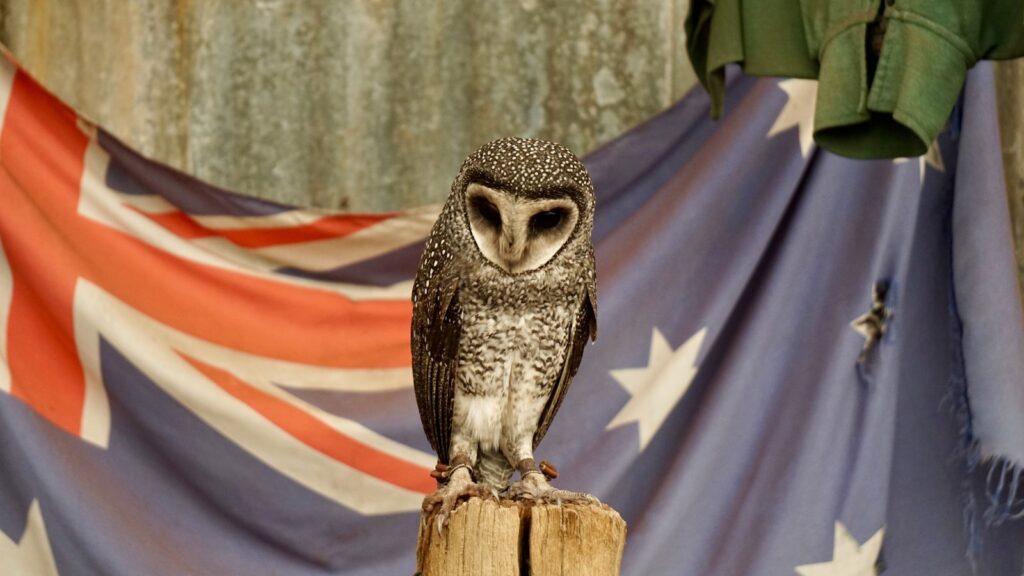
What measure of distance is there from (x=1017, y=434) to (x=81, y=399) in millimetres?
2346

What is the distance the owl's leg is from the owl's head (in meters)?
0.36

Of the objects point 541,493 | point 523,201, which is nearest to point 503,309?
point 523,201

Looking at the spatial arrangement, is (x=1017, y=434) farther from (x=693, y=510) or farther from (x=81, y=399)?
(x=81, y=399)

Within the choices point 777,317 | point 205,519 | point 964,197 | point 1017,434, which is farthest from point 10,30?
point 1017,434

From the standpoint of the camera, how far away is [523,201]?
259 cm

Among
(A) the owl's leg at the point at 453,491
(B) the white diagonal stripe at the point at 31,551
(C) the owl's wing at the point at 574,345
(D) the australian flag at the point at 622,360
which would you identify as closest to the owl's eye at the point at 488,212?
(C) the owl's wing at the point at 574,345

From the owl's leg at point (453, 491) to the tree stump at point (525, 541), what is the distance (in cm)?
2

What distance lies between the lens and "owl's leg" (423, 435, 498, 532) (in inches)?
96.0

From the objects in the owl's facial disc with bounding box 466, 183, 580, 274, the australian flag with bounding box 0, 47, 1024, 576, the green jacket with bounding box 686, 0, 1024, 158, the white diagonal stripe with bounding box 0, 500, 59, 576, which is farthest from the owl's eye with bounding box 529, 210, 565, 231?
the white diagonal stripe with bounding box 0, 500, 59, 576

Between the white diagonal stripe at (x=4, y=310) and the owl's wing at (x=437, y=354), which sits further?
the white diagonal stripe at (x=4, y=310)

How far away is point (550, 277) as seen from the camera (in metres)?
2.73

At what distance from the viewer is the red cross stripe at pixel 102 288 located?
3846 mm

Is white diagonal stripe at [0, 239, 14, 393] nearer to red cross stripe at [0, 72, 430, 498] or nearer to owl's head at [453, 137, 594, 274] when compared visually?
red cross stripe at [0, 72, 430, 498]

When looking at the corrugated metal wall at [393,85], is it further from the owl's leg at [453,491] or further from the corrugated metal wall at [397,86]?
the owl's leg at [453,491]
